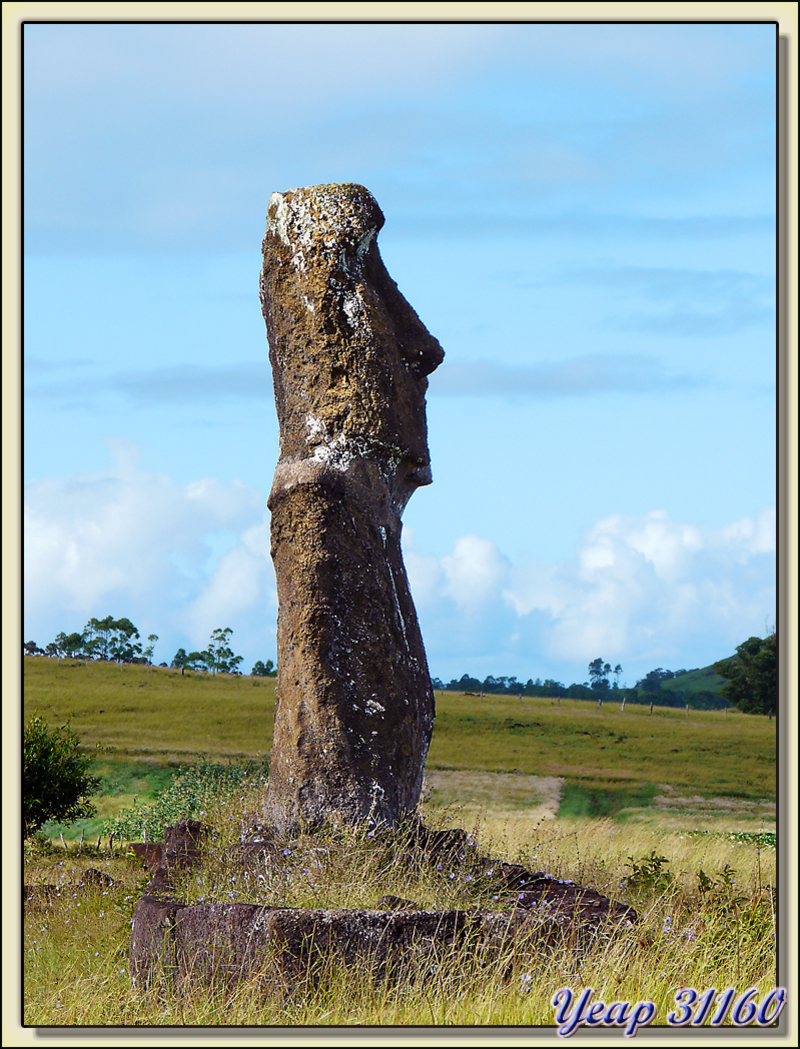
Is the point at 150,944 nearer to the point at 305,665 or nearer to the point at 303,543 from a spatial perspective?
the point at 305,665

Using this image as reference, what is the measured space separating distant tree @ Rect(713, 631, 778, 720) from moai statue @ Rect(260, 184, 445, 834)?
110 ft

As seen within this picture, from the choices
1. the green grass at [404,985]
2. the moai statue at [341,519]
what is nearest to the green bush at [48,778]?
the green grass at [404,985]

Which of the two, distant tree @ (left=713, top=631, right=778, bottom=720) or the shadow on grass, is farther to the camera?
distant tree @ (left=713, top=631, right=778, bottom=720)

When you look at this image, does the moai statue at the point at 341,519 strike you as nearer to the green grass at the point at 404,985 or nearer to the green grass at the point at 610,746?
the green grass at the point at 404,985

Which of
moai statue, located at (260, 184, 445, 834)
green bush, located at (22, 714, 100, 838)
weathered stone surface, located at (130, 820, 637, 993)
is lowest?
green bush, located at (22, 714, 100, 838)

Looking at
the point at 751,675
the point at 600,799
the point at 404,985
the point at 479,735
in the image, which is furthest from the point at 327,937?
the point at 479,735

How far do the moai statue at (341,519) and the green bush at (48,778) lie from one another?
10065mm

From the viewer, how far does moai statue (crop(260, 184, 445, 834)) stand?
9.43 meters

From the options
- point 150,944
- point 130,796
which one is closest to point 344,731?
point 150,944

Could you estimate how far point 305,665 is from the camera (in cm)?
952

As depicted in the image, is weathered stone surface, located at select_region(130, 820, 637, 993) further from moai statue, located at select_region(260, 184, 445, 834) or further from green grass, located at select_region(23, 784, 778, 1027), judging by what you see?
moai statue, located at select_region(260, 184, 445, 834)

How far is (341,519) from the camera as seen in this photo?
970 centimetres

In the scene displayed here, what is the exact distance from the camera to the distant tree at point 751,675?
42.1 meters

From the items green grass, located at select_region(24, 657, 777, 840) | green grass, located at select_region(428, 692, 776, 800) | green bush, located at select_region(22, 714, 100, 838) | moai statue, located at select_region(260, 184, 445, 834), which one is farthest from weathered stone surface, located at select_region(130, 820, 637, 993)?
green grass, located at select_region(428, 692, 776, 800)
